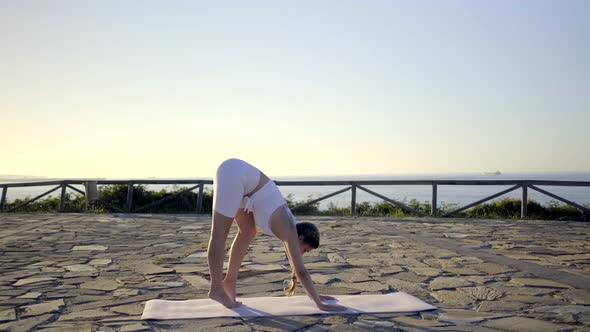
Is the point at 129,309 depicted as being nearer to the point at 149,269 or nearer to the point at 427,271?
the point at 149,269

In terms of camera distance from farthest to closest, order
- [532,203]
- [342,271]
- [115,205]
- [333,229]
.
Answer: [115,205] → [532,203] → [333,229] → [342,271]

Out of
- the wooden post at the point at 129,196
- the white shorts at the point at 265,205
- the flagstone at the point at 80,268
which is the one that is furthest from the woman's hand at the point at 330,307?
the wooden post at the point at 129,196

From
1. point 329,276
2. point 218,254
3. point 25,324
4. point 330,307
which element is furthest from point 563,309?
point 25,324

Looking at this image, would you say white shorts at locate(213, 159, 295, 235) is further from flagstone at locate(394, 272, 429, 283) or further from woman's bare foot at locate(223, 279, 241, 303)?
flagstone at locate(394, 272, 429, 283)

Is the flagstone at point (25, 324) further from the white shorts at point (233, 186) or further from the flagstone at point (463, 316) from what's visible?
the flagstone at point (463, 316)

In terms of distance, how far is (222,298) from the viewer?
4.11 metres

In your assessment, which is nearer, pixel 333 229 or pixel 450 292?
pixel 450 292

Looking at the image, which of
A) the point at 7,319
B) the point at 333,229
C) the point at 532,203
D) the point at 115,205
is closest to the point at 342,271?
the point at 7,319

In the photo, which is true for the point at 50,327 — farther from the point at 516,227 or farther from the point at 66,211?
the point at 66,211

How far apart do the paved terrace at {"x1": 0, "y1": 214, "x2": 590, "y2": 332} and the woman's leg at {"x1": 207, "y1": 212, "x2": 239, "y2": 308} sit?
1.16 feet

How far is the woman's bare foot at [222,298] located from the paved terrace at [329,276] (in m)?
0.33

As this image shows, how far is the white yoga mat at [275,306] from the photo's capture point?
393cm

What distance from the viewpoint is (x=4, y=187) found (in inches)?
624

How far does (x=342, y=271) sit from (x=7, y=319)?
3.48 meters
